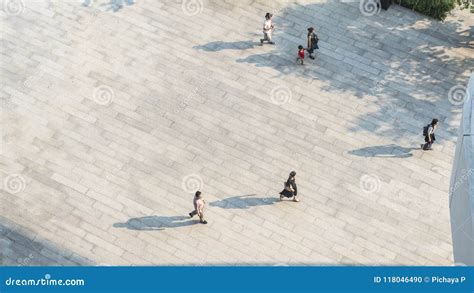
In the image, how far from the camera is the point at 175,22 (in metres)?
28.1

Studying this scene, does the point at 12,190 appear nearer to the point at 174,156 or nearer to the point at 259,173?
the point at 174,156

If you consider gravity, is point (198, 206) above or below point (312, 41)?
below

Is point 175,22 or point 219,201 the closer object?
point 219,201

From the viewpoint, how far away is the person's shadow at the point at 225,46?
89.6ft

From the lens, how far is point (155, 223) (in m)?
22.6

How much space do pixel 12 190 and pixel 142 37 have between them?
8297 mm
